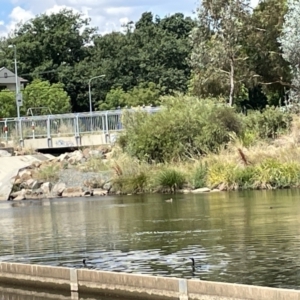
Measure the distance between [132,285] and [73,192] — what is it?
27210 millimetres

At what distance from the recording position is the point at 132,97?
87.5 m

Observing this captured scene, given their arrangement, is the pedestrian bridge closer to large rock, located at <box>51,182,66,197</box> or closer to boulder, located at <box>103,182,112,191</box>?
large rock, located at <box>51,182,66,197</box>

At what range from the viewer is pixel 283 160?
3675 centimetres

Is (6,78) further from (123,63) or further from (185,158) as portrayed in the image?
(185,158)

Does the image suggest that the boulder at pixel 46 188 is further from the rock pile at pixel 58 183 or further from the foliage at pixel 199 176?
the foliage at pixel 199 176

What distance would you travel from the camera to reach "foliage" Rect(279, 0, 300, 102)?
164ft

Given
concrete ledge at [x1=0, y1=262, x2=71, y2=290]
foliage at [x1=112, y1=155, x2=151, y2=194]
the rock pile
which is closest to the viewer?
concrete ledge at [x1=0, y1=262, x2=71, y2=290]

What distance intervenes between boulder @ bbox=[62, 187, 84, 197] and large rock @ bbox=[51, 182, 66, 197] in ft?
0.70

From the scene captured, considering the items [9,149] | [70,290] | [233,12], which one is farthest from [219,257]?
[233,12]

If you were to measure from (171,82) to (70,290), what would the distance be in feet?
268

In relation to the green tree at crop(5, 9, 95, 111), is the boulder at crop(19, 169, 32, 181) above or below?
below

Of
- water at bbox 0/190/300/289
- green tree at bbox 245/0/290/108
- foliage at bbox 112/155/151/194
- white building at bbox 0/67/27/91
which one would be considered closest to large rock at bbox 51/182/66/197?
foliage at bbox 112/155/151/194

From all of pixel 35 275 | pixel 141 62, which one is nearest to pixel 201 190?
pixel 35 275

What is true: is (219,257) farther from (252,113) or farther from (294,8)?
(294,8)
